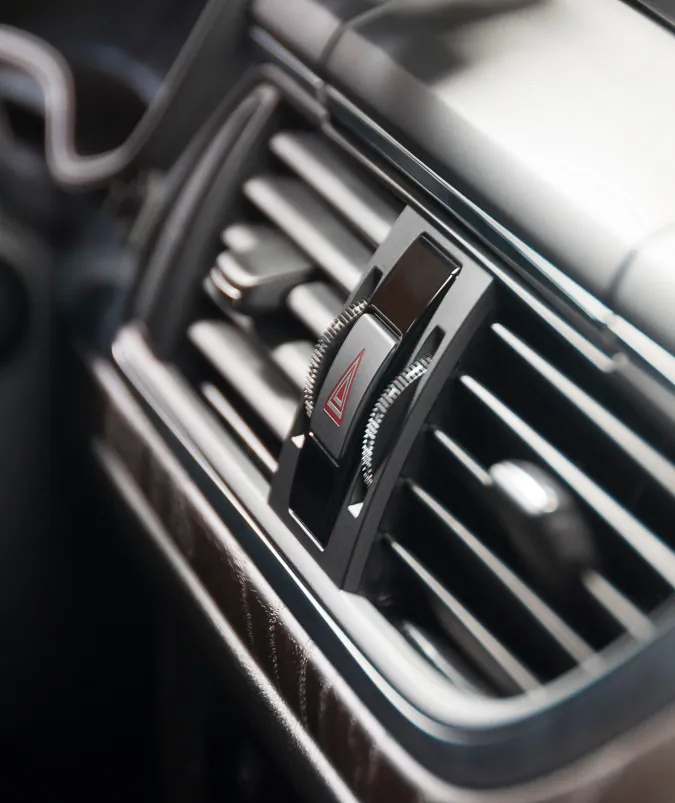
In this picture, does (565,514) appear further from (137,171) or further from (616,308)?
(137,171)

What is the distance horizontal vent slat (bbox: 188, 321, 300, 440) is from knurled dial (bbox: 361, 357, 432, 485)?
98mm

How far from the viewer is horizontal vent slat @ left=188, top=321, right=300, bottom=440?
0.75 metres

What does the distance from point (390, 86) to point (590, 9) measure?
17 centimetres

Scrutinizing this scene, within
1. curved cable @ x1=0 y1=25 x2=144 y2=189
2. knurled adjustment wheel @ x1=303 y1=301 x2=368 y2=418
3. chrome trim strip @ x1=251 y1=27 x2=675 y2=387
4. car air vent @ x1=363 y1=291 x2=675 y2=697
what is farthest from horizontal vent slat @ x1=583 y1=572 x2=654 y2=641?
curved cable @ x1=0 y1=25 x2=144 y2=189

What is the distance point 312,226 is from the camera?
2.48ft

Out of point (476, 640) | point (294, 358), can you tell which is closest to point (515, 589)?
point (476, 640)

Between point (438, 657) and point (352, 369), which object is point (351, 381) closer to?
point (352, 369)

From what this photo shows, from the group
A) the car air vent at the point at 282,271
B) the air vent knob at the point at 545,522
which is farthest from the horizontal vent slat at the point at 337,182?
the air vent knob at the point at 545,522

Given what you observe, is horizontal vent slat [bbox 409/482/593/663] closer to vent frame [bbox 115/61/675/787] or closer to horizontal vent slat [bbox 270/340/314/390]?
vent frame [bbox 115/61/675/787]

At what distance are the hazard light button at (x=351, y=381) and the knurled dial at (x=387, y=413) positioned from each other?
1 cm

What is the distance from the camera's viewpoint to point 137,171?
35.8 inches

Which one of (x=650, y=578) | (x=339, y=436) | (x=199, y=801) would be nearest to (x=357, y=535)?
(x=339, y=436)

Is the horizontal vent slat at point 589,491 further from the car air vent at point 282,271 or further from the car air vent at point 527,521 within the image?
the car air vent at point 282,271

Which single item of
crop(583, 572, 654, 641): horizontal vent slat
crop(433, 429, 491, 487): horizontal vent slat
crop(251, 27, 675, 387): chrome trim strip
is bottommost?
crop(433, 429, 491, 487): horizontal vent slat
